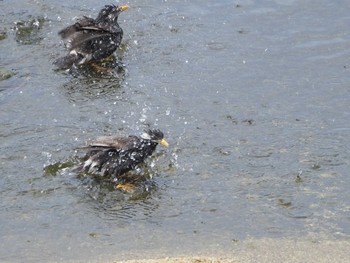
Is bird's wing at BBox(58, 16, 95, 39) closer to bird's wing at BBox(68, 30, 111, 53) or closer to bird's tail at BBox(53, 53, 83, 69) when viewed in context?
bird's wing at BBox(68, 30, 111, 53)

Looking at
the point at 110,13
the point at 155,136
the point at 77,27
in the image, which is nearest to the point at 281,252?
the point at 155,136

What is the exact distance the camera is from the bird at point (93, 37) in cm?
1110

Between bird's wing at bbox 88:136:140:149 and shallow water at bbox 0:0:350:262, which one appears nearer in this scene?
shallow water at bbox 0:0:350:262

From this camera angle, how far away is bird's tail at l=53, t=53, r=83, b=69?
10.8 meters

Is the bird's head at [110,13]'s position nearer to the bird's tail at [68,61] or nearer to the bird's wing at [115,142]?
the bird's tail at [68,61]

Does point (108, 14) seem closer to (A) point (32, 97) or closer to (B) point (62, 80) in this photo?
(B) point (62, 80)

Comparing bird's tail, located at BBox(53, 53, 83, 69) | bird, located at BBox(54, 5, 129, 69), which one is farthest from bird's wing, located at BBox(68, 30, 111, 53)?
bird's tail, located at BBox(53, 53, 83, 69)

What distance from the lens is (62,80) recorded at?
10.5m

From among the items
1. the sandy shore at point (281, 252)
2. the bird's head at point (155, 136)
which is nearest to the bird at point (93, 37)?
the bird's head at point (155, 136)

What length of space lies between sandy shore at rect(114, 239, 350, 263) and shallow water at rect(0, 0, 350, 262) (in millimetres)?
118

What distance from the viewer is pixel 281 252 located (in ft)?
21.4

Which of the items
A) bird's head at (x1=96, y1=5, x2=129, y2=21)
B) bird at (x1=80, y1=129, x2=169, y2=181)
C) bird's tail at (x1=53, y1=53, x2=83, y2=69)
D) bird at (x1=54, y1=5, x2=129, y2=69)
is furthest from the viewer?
bird's head at (x1=96, y1=5, x2=129, y2=21)

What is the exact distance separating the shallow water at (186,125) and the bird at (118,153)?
17 cm

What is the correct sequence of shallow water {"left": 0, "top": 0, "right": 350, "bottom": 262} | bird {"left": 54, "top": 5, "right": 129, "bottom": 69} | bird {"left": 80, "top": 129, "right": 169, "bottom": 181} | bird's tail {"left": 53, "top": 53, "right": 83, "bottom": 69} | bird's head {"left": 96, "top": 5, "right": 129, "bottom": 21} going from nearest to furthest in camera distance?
shallow water {"left": 0, "top": 0, "right": 350, "bottom": 262}, bird {"left": 80, "top": 129, "right": 169, "bottom": 181}, bird's tail {"left": 53, "top": 53, "right": 83, "bottom": 69}, bird {"left": 54, "top": 5, "right": 129, "bottom": 69}, bird's head {"left": 96, "top": 5, "right": 129, "bottom": 21}
